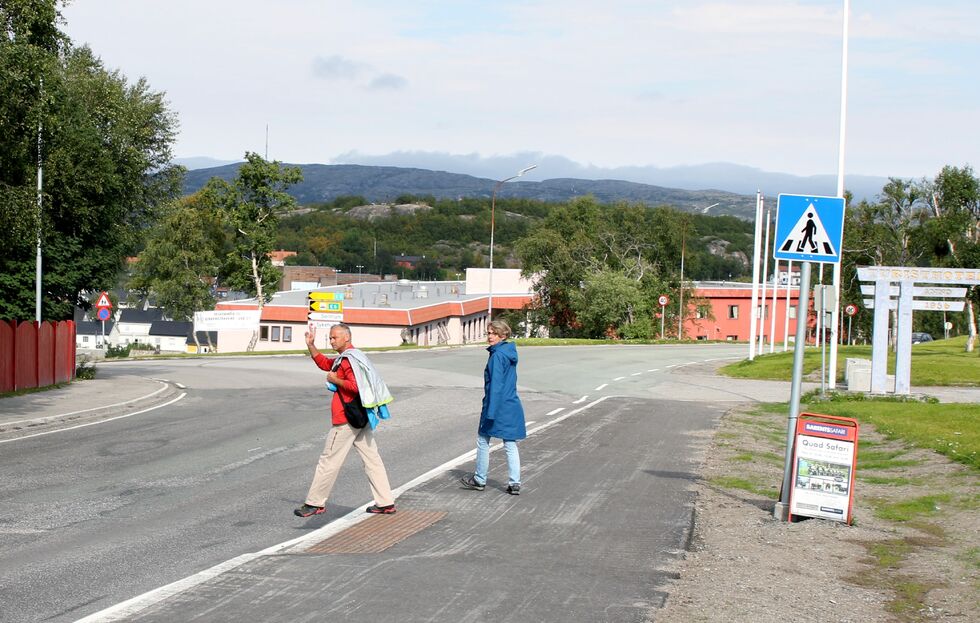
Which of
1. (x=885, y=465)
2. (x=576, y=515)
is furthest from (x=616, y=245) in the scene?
(x=576, y=515)

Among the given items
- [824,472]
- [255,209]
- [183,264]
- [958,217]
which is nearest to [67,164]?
[824,472]

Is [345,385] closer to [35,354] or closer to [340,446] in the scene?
[340,446]

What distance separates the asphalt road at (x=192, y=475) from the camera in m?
7.52

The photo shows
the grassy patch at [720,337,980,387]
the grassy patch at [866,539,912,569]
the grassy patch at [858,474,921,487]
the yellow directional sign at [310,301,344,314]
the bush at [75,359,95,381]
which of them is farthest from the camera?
the yellow directional sign at [310,301,344,314]

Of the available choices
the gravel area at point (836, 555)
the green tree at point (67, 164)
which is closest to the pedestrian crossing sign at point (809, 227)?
the gravel area at point (836, 555)

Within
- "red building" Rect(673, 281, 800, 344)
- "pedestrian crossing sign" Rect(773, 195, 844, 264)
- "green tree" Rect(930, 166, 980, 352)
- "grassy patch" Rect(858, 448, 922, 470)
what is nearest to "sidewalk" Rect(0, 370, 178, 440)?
"pedestrian crossing sign" Rect(773, 195, 844, 264)

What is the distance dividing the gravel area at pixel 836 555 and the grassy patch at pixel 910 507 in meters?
0.03

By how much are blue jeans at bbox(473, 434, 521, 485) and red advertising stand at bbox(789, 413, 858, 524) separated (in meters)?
2.88

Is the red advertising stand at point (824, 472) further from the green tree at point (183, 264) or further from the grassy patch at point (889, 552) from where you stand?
the green tree at point (183, 264)

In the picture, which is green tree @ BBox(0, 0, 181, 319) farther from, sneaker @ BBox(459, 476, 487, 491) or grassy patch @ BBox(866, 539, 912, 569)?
grassy patch @ BBox(866, 539, 912, 569)

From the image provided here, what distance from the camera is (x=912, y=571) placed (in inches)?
328

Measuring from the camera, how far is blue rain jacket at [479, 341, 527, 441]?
11023 mm

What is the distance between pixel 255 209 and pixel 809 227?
5779cm

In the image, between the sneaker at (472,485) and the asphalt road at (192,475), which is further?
the sneaker at (472,485)
